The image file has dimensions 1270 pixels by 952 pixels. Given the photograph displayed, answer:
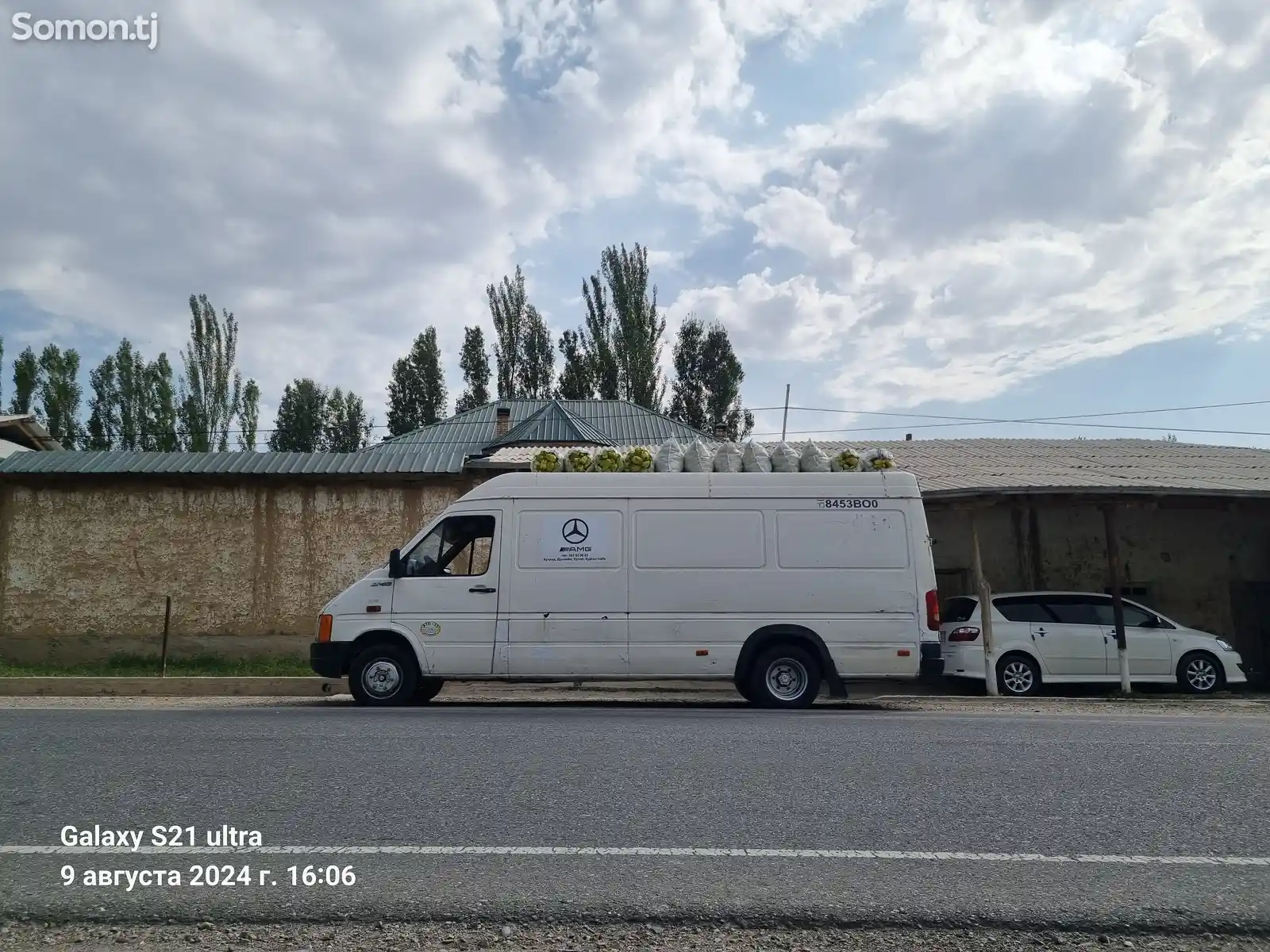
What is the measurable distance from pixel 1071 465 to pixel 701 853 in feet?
49.6

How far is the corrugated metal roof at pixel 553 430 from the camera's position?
28.0 metres

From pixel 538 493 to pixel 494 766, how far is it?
16.8 ft

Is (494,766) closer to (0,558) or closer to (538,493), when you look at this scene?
(538,493)

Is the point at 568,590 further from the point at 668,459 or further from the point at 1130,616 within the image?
the point at 1130,616

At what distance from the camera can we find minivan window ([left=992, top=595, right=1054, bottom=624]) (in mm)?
13859

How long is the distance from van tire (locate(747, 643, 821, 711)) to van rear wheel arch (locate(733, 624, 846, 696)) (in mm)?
38

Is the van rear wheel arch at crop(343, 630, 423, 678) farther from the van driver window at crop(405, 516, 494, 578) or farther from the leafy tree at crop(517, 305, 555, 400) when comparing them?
the leafy tree at crop(517, 305, 555, 400)

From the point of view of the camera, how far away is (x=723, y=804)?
5.32 m

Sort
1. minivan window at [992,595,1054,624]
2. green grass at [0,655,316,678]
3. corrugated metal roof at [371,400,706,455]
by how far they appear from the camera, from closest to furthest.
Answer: minivan window at [992,595,1054,624] → green grass at [0,655,316,678] → corrugated metal roof at [371,400,706,455]

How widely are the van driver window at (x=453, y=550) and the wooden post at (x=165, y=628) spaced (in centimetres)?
642

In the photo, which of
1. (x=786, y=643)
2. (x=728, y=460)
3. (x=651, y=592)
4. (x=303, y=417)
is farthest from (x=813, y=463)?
(x=303, y=417)

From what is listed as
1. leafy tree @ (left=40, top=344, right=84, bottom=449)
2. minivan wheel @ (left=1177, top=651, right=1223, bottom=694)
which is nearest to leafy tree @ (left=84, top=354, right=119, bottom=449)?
leafy tree @ (left=40, top=344, right=84, bottom=449)

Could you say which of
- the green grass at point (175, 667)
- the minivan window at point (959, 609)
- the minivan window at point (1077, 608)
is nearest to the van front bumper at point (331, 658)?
the green grass at point (175, 667)

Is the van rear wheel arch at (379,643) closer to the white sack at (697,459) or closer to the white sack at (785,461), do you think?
the white sack at (697,459)
